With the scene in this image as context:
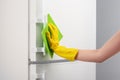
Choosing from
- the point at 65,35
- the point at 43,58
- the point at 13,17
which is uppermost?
the point at 13,17

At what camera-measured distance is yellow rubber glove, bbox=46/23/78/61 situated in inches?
43.2

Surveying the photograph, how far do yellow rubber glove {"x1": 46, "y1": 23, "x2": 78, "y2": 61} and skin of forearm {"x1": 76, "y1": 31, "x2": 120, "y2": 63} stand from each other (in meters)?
0.04

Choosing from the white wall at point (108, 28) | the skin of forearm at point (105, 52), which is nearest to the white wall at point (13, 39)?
the skin of forearm at point (105, 52)

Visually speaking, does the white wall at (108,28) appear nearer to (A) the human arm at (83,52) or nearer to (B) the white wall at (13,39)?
(A) the human arm at (83,52)

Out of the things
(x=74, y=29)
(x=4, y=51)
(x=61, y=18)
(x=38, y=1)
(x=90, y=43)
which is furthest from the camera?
(x=90, y=43)

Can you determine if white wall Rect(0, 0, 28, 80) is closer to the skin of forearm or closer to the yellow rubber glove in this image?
the yellow rubber glove

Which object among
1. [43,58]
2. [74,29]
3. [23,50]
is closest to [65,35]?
[74,29]

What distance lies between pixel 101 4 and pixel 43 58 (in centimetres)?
102

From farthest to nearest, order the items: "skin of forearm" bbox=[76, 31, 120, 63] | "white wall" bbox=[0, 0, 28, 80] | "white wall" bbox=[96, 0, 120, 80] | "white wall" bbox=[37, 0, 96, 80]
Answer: "white wall" bbox=[96, 0, 120, 80]
"white wall" bbox=[37, 0, 96, 80]
"skin of forearm" bbox=[76, 31, 120, 63]
"white wall" bbox=[0, 0, 28, 80]

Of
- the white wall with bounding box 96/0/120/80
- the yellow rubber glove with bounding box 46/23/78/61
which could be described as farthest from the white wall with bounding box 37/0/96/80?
the white wall with bounding box 96/0/120/80

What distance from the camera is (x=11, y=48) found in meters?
0.97

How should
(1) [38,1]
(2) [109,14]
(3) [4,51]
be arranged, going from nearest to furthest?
(3) [4,51], (1) [38,1], (2) [109,14]

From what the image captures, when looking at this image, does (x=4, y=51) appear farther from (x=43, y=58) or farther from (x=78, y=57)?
(x=78, y=57)

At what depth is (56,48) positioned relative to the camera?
3.64 ft
